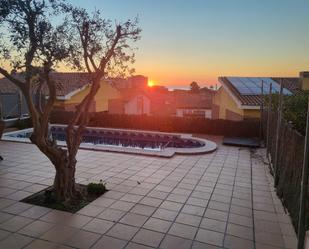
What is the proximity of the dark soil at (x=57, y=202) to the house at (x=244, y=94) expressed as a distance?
11657 mm

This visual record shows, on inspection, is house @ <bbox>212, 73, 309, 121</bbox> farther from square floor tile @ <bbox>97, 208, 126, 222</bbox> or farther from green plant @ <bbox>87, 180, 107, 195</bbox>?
square floor tile @ <bbox>97, 208, 126, 222</bbox>

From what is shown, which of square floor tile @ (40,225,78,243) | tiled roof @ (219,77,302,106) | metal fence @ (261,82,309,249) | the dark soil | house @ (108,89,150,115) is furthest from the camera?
house @ (108,89,150,115)

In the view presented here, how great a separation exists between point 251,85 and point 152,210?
16320 millimetres

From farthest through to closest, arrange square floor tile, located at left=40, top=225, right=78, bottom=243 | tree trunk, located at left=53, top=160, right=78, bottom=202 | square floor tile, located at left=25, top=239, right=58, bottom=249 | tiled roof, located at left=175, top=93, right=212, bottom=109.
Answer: tiled roof, located at left=175, top=93, right=212, bottom=109, tree trunk, located at left=53, top=160, right=78, bottom=202, square floor tile, located at left=40, top=225, right=78, bottom=243, square floor tile, located at left=25, top=239, right=58, bottom=249

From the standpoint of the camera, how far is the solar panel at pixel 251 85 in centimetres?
1787

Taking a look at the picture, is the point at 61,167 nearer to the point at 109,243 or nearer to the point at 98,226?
the point at 98,226

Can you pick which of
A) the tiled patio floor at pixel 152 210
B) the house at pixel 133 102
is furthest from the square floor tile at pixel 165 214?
the house at pixel 133 102

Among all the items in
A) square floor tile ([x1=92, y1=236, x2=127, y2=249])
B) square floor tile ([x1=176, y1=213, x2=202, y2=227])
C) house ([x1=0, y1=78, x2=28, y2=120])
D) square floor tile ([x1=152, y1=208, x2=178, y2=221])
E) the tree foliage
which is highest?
the tree foliage

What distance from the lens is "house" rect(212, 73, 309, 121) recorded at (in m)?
16.4

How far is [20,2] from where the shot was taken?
4.94m

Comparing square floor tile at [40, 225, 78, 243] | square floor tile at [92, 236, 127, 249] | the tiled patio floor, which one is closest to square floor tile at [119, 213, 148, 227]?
the tiled patio floor

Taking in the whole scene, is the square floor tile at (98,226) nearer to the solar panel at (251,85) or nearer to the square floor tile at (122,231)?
the square floor tile at (122,231)

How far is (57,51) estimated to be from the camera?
5.28 metres

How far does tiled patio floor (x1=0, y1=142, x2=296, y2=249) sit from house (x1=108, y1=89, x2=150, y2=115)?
22103 mm
